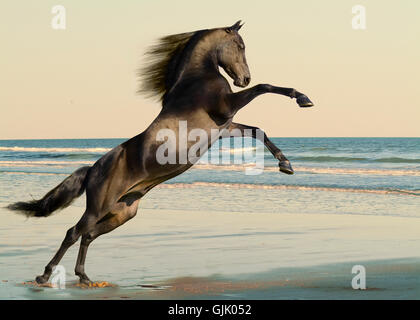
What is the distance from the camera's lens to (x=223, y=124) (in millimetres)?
7340

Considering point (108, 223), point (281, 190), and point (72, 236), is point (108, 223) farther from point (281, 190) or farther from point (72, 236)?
point (281, 190)

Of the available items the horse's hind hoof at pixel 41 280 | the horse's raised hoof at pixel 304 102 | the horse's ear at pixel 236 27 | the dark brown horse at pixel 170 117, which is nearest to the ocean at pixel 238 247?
the horse's hind hoof at pixel 41 280

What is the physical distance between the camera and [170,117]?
24.1 ft

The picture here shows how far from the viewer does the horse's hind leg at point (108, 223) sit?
7754mm

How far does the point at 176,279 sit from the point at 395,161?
2815cm

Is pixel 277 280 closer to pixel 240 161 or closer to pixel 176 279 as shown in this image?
pixel 176 279

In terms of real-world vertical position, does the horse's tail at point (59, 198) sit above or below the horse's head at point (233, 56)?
below

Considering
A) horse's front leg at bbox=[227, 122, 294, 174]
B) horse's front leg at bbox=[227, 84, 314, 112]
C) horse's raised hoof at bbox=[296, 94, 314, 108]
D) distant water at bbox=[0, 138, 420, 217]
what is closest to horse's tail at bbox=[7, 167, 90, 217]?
horse's front leg at bbox=[227, 122, 294, 174]

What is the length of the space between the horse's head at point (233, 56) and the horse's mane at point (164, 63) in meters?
0.32

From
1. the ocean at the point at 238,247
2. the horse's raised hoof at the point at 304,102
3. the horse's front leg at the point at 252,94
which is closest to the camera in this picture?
the horse's raised hoof at the point at 304,102

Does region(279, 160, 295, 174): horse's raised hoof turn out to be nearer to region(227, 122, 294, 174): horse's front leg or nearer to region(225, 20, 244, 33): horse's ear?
region(227, 122, 294, 174): horse's front leg

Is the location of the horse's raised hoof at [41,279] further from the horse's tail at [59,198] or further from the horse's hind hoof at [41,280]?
the horse's tail at [59,198]

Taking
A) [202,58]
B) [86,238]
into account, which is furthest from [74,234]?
[202,58]

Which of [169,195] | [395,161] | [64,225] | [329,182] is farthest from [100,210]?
[395,161]
